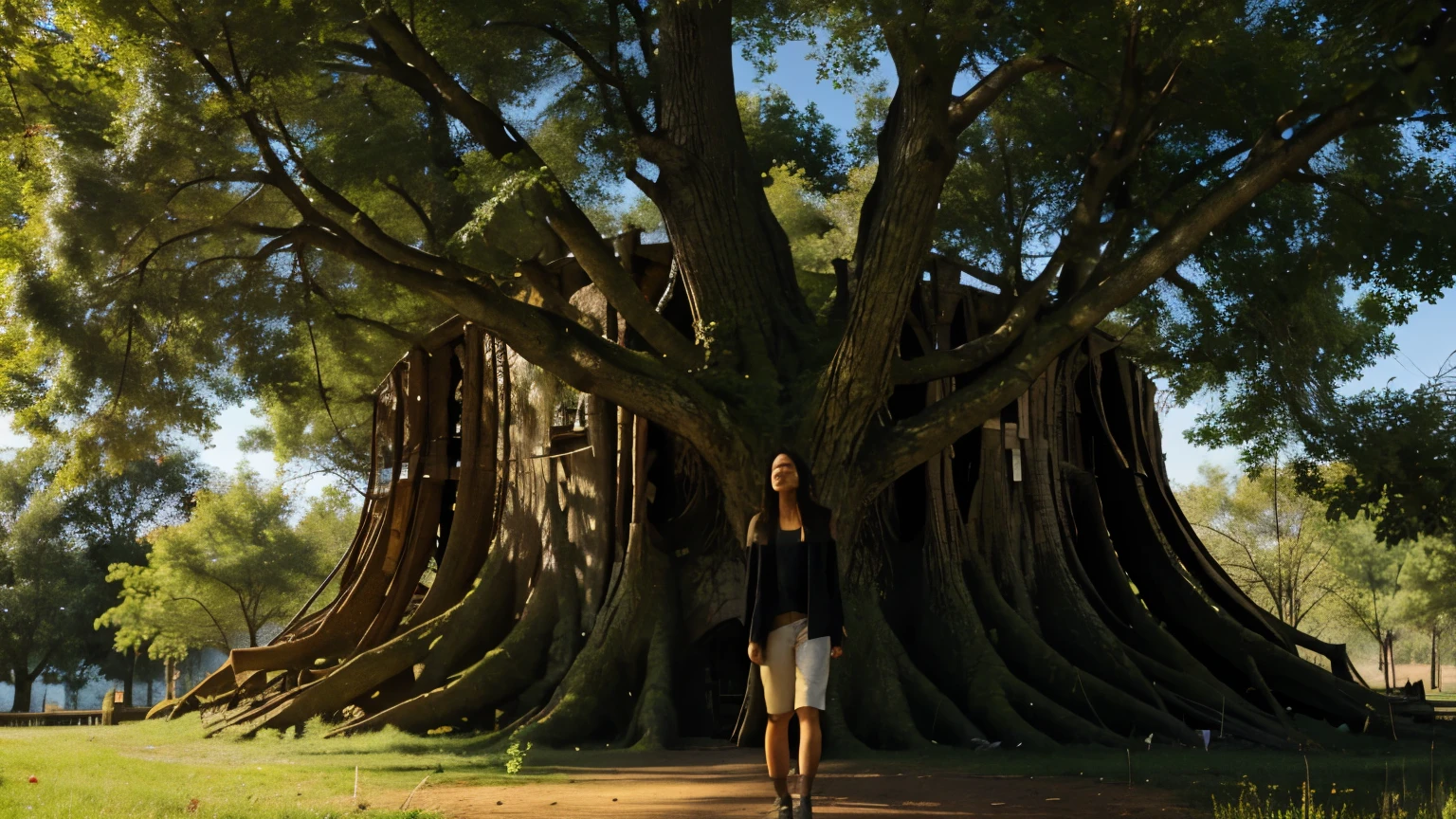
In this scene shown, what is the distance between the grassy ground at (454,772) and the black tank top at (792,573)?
6.86ft

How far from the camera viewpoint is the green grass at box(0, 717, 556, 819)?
5742 millimetres

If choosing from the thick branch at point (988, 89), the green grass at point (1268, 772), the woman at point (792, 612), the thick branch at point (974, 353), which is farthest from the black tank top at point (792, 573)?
the thick branch at point (988, 89)

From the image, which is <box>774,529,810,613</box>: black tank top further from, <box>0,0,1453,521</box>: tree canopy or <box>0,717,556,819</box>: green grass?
<box>0,0,1453,521</box>: tree canopy

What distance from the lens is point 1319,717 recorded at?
1330cm

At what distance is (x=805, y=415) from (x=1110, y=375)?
859 centimetres

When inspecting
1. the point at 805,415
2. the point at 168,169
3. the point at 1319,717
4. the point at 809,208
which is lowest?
the point at 1319,717

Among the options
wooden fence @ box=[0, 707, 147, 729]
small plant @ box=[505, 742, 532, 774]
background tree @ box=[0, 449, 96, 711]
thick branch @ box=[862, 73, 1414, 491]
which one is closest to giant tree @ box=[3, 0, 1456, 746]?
thick branch @ box=[862, 73, 1414, 491]

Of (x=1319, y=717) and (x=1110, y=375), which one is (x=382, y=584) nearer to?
(x=1110, y=375)

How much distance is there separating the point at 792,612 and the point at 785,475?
676 millimetres

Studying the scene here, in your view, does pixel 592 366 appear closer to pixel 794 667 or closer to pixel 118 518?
pixel 794 667

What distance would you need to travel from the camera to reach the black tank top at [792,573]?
598cm

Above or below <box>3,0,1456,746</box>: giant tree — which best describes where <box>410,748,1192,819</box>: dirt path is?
below

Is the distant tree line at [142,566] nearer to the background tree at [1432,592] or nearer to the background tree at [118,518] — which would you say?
the background tree at [118,518]

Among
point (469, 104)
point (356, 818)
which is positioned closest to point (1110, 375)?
point (469, 104)
